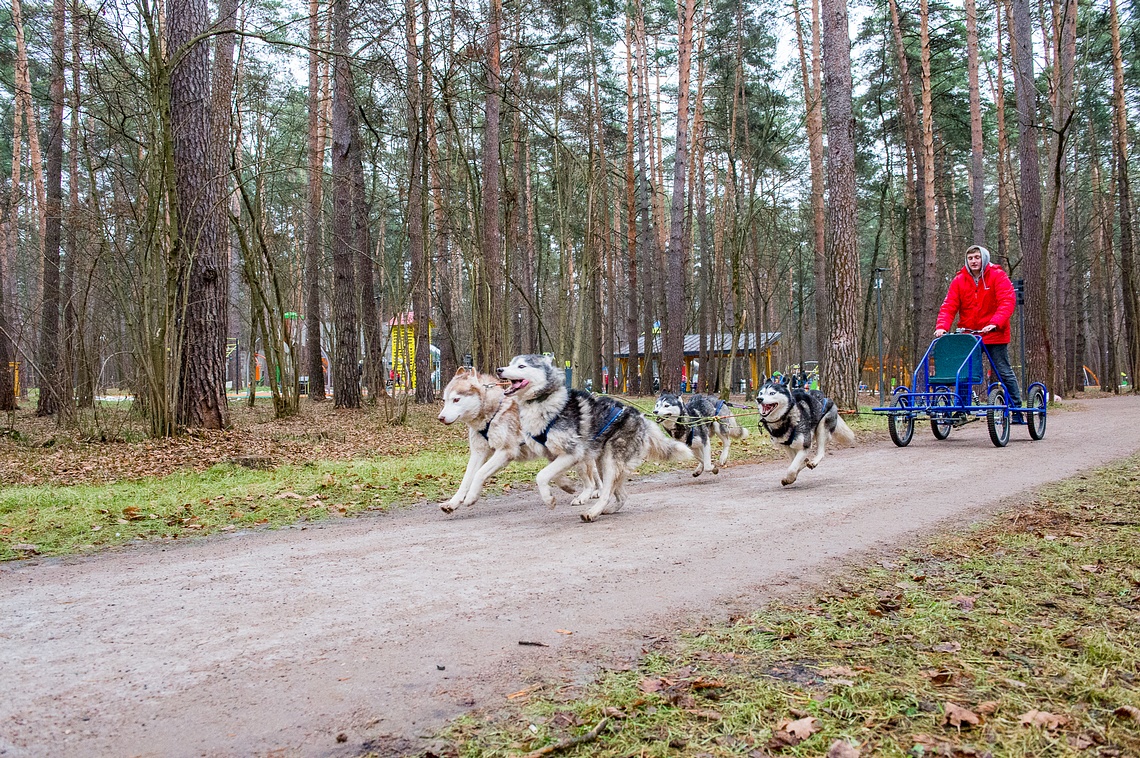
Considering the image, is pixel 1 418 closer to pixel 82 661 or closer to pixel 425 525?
pixel 425 525

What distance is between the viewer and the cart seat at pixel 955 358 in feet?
38.4

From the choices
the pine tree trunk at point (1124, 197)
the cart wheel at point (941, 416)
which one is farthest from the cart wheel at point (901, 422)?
the pine tree trunk at point (1124, 197)

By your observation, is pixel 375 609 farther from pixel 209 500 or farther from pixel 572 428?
pixel 209 500

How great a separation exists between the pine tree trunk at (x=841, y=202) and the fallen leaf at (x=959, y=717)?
14.0 m

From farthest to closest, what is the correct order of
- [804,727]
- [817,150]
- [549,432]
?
[817,150] < [549,432] < [804,727]

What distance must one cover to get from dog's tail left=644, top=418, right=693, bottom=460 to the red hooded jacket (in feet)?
19.4

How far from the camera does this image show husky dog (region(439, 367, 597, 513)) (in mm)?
7078

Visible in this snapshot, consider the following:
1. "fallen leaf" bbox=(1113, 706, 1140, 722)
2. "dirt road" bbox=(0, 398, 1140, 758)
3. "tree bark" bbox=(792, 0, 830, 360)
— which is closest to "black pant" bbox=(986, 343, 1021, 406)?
"dirt road" bbox=(0, 398, 1140, 758)

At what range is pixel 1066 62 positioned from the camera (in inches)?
912

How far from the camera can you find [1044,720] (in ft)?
8.64

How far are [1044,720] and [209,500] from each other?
24.7 feet

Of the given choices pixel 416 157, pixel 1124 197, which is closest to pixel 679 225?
pixel 416 157

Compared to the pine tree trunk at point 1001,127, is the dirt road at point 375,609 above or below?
below

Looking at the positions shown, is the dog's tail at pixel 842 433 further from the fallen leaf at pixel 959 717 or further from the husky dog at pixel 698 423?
the fallen leaf at pixel 959 717
